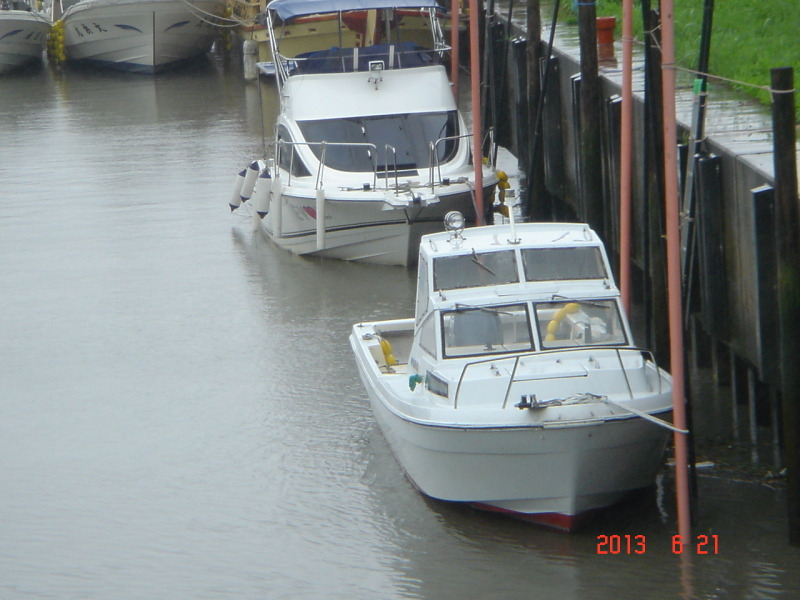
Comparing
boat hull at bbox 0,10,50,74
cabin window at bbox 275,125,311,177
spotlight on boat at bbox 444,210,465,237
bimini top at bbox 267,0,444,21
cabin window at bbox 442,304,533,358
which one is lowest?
cabin window at bbox 442,304,533,358

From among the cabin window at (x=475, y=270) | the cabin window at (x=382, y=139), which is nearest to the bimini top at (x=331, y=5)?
the cabin window at (x=382, y=139)

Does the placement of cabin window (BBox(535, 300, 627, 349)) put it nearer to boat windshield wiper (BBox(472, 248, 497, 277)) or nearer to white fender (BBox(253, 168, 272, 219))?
boat windshield wiper (BBox(472, 248, 497, 277))

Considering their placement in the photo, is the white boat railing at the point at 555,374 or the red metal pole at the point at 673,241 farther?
the white boat railing at the point at 555,374

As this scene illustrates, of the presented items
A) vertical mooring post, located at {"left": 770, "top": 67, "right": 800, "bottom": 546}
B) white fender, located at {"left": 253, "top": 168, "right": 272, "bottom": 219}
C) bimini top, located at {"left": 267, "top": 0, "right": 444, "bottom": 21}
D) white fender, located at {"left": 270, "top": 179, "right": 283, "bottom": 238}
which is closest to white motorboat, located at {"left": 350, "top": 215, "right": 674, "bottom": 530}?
vertical mooring post, located at {"left": 770, "top": 67, "right": 800, "bottom": 546}

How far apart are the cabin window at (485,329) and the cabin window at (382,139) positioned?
7659 mm

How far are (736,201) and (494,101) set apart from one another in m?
9.71

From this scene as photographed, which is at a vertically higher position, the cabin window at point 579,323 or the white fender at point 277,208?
the cabin window at point 579,323

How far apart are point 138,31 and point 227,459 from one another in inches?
1055

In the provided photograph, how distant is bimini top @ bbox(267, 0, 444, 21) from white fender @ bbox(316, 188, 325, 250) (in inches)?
143

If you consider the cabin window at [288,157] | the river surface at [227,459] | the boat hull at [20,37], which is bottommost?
the river surface at [227,459]

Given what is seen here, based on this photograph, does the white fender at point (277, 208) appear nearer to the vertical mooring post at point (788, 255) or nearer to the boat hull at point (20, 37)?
the vertical mooring post at point (788, 255)

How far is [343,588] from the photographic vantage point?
8.55m

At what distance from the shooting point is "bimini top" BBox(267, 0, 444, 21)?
1862cm

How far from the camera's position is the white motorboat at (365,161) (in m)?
16.2
